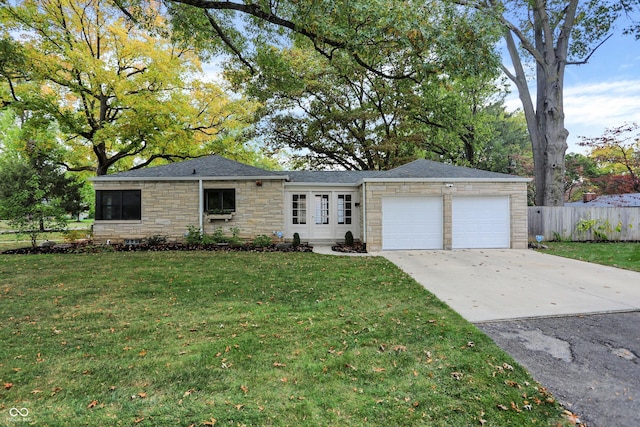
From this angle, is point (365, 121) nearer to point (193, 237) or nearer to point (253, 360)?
point (193, 237)

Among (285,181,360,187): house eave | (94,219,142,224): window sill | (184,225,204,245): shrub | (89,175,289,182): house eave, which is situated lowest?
(184,225,204,245): shrub

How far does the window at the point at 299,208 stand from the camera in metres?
12.2

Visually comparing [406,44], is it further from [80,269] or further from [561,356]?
[80,269]

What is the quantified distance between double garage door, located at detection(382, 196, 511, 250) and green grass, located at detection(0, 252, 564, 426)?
204 inches

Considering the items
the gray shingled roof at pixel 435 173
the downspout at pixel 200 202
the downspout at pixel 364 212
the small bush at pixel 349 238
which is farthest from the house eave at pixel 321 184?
the downspout at pixel 200 202

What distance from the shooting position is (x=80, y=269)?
7.14 meters

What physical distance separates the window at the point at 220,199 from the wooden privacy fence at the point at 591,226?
458 inches

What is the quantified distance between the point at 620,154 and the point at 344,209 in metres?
19.0

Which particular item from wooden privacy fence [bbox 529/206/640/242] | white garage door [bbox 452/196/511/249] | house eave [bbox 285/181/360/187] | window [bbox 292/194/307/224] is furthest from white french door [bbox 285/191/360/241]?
wooden privacy fence [bbox 529/206/640/242]

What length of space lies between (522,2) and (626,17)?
376 centimetres

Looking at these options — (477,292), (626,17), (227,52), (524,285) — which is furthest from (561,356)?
(626,17)

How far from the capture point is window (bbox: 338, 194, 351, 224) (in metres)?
12.3

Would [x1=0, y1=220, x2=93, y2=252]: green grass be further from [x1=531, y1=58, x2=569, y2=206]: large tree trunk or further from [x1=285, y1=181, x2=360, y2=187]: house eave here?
[x1=531, y1=58, x2=569, y2=206]: large tree trunk

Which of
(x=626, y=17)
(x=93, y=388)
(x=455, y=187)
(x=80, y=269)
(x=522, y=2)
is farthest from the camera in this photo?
(x=522, y=2)
